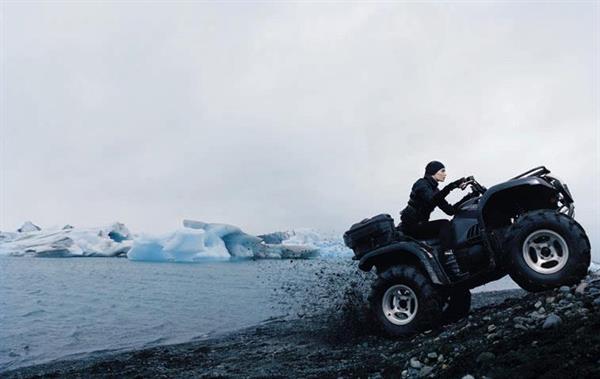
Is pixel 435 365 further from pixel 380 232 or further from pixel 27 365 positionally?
pixel 27 365

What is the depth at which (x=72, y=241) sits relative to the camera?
263 feet

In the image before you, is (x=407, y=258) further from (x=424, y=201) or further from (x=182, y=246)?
(x=182, y=246)

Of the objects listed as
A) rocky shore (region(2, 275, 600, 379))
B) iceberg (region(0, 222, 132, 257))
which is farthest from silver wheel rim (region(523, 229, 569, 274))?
iceberg (region(0, 222, 132, 257))

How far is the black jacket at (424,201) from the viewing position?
696 cm

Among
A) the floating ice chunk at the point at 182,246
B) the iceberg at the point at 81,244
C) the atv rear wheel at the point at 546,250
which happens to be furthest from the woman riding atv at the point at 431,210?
the iceberg at the point at 81,244

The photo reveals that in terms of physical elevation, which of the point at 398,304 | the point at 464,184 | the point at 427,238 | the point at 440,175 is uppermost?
the point at 440,175

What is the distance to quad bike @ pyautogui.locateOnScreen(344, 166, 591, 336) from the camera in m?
5.94

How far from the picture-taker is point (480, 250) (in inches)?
262

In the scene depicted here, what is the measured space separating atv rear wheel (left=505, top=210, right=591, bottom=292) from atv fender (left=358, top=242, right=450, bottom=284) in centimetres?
102

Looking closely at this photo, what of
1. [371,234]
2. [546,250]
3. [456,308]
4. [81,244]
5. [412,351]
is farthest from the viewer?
[81,244]

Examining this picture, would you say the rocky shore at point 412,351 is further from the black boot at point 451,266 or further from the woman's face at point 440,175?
the woman's face at point 440,175

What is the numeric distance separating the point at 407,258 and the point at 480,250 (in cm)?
112

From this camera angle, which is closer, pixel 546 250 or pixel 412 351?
pixel 412 351

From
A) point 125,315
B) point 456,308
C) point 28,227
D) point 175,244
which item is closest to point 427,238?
point 456,308
